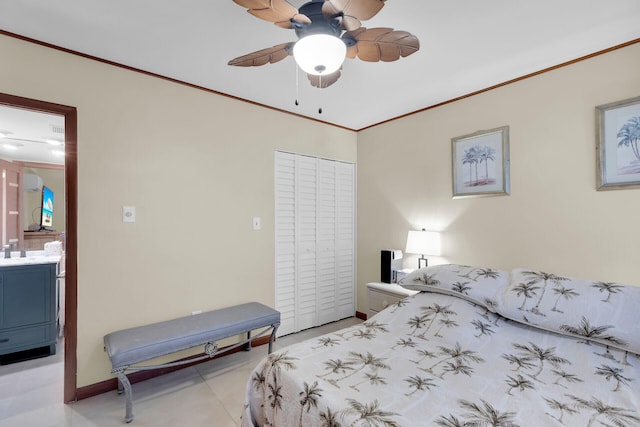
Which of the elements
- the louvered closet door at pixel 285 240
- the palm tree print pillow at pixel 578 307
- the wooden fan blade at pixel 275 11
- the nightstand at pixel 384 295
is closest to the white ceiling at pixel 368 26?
the wooden fan blade at pixel 275 11

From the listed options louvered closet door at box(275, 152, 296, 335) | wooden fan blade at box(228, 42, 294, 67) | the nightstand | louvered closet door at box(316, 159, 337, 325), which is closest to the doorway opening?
wooden fan blade at box(228, 42, 294, 67)

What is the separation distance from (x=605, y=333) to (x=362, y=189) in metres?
2.63

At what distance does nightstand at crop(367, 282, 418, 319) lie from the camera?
2.73m

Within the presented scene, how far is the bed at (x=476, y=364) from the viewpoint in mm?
1101

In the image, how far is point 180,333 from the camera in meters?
2.16

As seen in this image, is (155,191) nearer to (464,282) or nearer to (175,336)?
(175,336)

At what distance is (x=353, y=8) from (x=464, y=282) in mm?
1739

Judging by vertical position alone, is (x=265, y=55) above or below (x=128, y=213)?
above

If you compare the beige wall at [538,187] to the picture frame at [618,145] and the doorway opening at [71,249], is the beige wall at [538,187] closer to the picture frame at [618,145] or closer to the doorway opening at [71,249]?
the picture frame at [618,145]

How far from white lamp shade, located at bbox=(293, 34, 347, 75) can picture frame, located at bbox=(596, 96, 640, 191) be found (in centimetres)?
190

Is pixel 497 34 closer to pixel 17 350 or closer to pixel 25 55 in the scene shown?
pixel 25 55

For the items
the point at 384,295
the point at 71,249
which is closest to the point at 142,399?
the point at 71,249

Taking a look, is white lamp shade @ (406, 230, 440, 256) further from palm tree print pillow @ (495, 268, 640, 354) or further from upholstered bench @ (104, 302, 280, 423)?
upholstered bench @ (104, 302, 280, 423)

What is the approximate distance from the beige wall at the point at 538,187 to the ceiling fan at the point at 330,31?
4.78 feet
